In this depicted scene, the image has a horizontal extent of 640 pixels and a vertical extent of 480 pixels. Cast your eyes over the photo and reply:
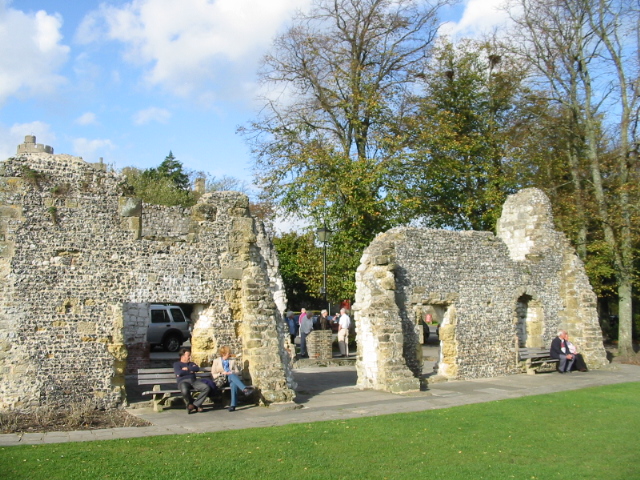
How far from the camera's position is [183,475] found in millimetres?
7105

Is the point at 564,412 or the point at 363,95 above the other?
the point at 363,95

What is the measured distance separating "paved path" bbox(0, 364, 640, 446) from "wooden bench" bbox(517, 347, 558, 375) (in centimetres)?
30

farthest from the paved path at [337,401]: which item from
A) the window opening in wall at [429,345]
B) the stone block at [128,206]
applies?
the stone block at [128,206]

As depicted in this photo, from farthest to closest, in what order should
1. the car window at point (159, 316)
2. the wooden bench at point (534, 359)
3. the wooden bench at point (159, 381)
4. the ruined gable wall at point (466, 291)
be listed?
the car window at point (159, 316) < the wooden bench at point (534, 359) < the ruined gable wall at point (466, 291) < the wooden bench at point (159, 381)

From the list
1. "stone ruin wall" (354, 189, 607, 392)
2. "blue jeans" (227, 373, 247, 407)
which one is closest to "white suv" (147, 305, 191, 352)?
"stone ruin wall" (354, 189, 607, 392)

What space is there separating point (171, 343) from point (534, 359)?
12.7m

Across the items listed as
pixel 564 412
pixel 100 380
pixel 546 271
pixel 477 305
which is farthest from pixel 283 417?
pixel 546 271

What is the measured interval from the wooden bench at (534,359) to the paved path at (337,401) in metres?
0.30

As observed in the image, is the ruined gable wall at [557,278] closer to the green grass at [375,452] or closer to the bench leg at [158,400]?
the green grass at [375,452]

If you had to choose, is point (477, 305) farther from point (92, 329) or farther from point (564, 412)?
point (92, 329)

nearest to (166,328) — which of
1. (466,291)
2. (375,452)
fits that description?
(466,291)

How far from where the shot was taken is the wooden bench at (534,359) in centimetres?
1791

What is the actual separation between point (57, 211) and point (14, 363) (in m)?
2.60

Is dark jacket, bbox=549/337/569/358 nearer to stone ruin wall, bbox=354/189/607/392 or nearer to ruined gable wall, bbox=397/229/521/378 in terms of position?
stone ruin wall, bbox=354/189/607/392
